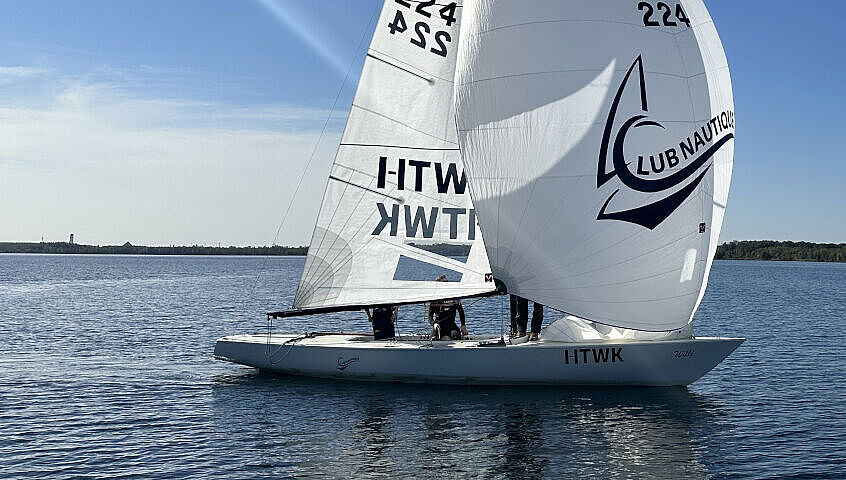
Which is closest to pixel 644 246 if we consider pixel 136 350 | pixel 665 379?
pixel 665 379

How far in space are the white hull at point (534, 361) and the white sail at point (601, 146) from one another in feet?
2.32

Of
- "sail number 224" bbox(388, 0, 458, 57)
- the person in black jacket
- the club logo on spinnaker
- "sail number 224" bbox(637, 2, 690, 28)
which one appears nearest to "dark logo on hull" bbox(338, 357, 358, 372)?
the person in black jacket

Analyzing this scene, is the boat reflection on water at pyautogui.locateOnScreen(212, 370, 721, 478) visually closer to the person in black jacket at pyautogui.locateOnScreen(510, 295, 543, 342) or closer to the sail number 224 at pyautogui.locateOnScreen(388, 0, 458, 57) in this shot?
the person in black jacket at pyautogui.locateOnScreen(510, 295, 543, 342)

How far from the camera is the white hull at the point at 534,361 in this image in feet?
59.3

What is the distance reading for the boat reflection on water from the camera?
1330cm

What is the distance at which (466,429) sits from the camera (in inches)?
611

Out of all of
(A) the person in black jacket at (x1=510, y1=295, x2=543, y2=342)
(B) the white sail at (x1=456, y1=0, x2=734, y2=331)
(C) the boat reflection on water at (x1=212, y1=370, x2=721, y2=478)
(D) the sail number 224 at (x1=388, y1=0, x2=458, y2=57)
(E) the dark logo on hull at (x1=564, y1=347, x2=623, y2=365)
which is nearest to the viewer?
(C) the boat reflection on water at (x1=212, y1=370, x2=721, y2=478)

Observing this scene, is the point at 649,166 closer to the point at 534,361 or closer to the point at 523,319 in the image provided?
the point at 523,319

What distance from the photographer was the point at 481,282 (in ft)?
64.0

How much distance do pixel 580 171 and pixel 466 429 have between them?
19.4ft

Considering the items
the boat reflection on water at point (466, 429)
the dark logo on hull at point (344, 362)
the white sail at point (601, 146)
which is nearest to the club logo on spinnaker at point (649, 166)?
the white sail at point (601, 146)

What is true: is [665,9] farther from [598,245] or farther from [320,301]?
[320,301]

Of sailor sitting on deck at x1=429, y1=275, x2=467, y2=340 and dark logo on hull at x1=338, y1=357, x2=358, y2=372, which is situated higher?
sailor sitting on deck at x1=429, y1=275, x2=467, y2=340

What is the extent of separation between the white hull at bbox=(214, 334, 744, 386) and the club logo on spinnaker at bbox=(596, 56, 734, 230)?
9.19 feet
